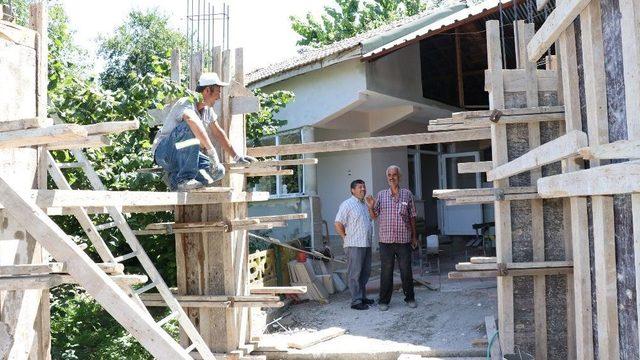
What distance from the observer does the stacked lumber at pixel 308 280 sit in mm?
9344

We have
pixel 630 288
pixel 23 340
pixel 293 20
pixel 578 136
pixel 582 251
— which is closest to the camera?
pixel 578 136

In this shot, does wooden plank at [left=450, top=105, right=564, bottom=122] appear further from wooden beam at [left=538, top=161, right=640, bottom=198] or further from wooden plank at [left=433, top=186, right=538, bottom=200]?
wooden beam at [left=538, top=161, right=640, bottom=198]

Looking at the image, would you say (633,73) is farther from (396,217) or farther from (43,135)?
(396,217)

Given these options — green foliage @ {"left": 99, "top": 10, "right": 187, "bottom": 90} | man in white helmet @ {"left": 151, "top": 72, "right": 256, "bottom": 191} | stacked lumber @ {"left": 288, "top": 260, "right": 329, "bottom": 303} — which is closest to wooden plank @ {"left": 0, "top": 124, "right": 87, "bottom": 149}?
man in white helmet @ {"left": 151, "top": 72, "right": 256, "bottom": 191}

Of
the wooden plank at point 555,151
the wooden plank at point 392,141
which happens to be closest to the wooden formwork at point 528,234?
the wooden plank at point 392,141

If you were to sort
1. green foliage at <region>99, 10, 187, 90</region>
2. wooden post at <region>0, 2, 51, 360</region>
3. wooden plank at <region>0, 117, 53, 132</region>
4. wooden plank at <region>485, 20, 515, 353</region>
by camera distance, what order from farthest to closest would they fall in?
green foliage at <region>99, 10, 187, 90</region> < wooden plank at <region>485, 20, 515, 353</region> < wooden post at <region>0, 2, 51, 360</region> < wooden plank at <region>0, 117, 53, 132</region>

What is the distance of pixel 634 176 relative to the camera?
6.93ft

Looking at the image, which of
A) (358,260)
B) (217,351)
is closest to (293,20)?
(358,260)

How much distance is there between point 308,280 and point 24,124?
6814 mm

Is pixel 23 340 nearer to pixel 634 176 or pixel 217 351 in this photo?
pixel 217 351

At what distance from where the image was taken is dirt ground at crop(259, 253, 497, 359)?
6.85 metres

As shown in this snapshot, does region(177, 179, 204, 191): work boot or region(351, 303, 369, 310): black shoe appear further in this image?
region(351, 303, 369, 310): black shoe

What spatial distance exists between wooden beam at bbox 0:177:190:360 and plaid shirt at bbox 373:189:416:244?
18.5 feet

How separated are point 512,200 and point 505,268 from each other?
60 cm
